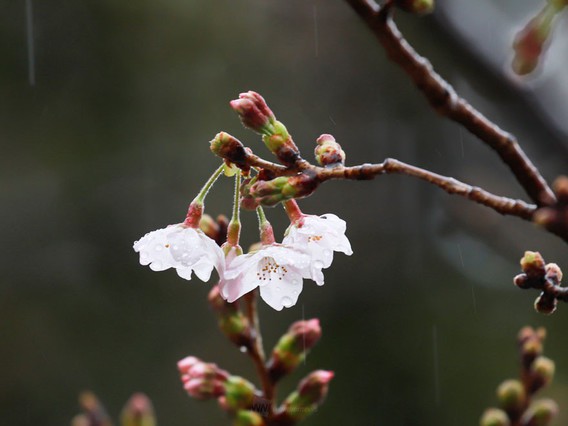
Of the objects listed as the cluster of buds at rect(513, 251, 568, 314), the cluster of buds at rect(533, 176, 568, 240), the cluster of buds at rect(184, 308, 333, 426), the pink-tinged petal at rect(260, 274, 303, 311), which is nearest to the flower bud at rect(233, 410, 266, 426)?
the cluster of buds at rect(184, 308, 333, 426)

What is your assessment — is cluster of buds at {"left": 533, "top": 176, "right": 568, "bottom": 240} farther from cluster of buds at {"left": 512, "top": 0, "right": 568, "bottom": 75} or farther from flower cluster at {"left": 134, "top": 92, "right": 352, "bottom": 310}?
flower cluster at {"left": 134, "top": 92, "right": 352, "bottom": 310}

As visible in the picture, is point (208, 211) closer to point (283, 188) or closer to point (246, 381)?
point (246, 381)

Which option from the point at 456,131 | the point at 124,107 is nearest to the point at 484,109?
the point at 456,131

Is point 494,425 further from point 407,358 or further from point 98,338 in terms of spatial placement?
point 98,338

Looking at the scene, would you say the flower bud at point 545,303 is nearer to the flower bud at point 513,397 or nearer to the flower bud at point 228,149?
the flower bud at point 228,149

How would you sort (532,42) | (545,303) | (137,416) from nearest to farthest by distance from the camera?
(532,42), (545,303), (137,416)

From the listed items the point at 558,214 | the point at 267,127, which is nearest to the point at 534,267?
the point at 558,214
